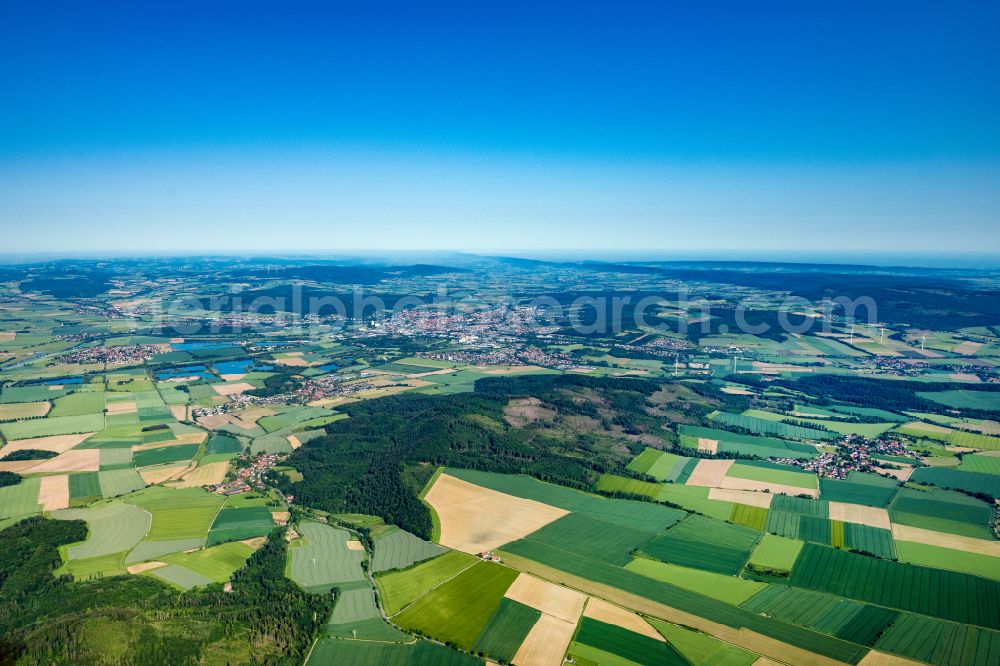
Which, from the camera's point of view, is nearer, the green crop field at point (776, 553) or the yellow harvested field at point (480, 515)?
the green crop field at point (776, 553)

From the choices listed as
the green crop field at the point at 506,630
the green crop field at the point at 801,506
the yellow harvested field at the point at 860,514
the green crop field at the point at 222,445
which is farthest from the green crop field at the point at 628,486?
the green crop field at the point at 222,445

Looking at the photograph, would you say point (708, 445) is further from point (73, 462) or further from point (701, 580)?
point (73, 462)

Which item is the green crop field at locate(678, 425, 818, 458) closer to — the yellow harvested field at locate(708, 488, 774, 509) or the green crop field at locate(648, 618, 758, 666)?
the yellow harvested field at locate(708, 488, 774, 509)

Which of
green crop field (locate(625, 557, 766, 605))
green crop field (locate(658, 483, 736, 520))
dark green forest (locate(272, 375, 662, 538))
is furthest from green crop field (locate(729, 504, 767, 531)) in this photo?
dark green forest (locate(272, 375, 662, 538))

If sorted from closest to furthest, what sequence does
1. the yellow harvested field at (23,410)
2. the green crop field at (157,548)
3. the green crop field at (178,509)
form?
the green crop field at (157,548) < the green crop field at (178,509) < the yellow harvested field at (23,410)

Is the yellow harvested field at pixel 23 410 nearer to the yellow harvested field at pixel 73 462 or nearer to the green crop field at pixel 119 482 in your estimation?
the yellow harvested field at pixel 73 462

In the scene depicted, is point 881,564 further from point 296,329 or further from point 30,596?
point 296,329
